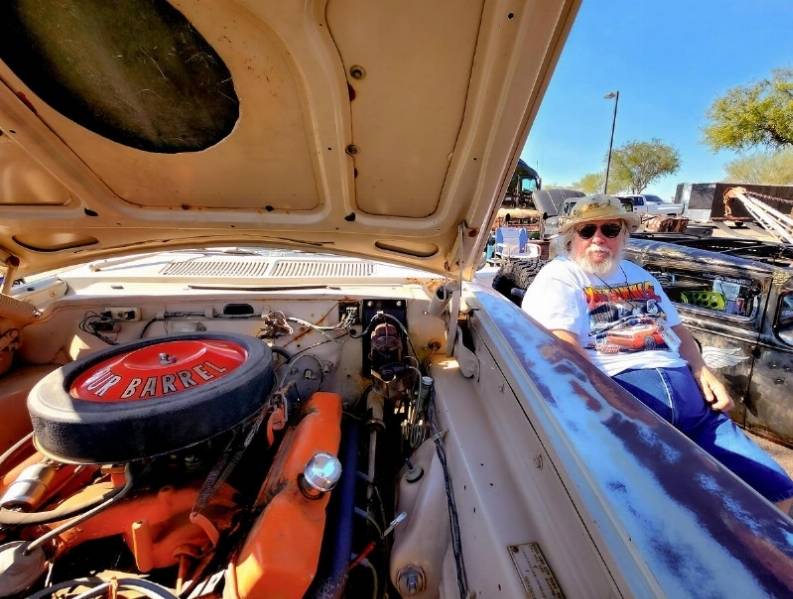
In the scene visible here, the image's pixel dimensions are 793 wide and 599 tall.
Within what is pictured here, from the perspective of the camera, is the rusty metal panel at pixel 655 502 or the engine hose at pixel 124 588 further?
the engine hose at pixel 124 588

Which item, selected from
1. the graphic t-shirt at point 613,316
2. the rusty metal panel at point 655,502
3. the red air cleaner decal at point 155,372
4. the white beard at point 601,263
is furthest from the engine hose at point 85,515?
the white beard at point 601,263

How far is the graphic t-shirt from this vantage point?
81.4 inches

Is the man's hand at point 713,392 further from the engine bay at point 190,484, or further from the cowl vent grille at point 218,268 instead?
the cowl vent grille at point 218,268

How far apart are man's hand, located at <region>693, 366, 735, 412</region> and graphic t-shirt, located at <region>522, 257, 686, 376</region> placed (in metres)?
0.14

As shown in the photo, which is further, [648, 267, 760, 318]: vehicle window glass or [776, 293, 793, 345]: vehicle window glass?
[648, 267, 760, 318]: vehicle window glass

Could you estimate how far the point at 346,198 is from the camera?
5.48 ft

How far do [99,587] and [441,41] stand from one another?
1.71 metres

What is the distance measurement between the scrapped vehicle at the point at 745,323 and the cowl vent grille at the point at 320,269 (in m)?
2.69

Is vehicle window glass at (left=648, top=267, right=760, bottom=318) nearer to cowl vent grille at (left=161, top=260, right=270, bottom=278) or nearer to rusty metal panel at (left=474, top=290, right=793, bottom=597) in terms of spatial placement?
rusty metal panel at (left=474, top=290, right=793, bottom=597)

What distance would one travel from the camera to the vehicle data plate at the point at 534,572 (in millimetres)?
799

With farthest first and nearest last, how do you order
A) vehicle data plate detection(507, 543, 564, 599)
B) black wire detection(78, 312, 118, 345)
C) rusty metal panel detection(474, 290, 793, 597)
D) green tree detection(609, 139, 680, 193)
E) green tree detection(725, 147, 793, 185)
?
green tree detection(609, 139, 680, 193), green tree detection(725, 147, 793, 185), black wire detection(78, 312, 118, 345), vehicle data plate detection(507, 543, 564, 599), rusty metal panel detection(474, 290, 793, 597)

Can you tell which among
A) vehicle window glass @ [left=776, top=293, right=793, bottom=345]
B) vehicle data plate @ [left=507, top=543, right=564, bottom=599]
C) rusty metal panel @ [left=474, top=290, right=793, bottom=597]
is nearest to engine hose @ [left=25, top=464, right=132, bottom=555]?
vehicle data plate @ [left=507, top=543, right=564, bottom=599]

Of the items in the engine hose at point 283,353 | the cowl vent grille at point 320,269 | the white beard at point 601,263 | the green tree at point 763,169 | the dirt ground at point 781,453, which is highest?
the green tree at point 763,169

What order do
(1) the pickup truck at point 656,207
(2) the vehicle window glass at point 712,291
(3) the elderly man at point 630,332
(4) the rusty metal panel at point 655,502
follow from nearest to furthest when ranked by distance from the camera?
1. (4) the rusty metal panel at point 655,502
2. (3) the elderly man at point 630,332
3. (2) the vehicle window glass at point 712,291
4. (1) the pickup truck at point 656,207
